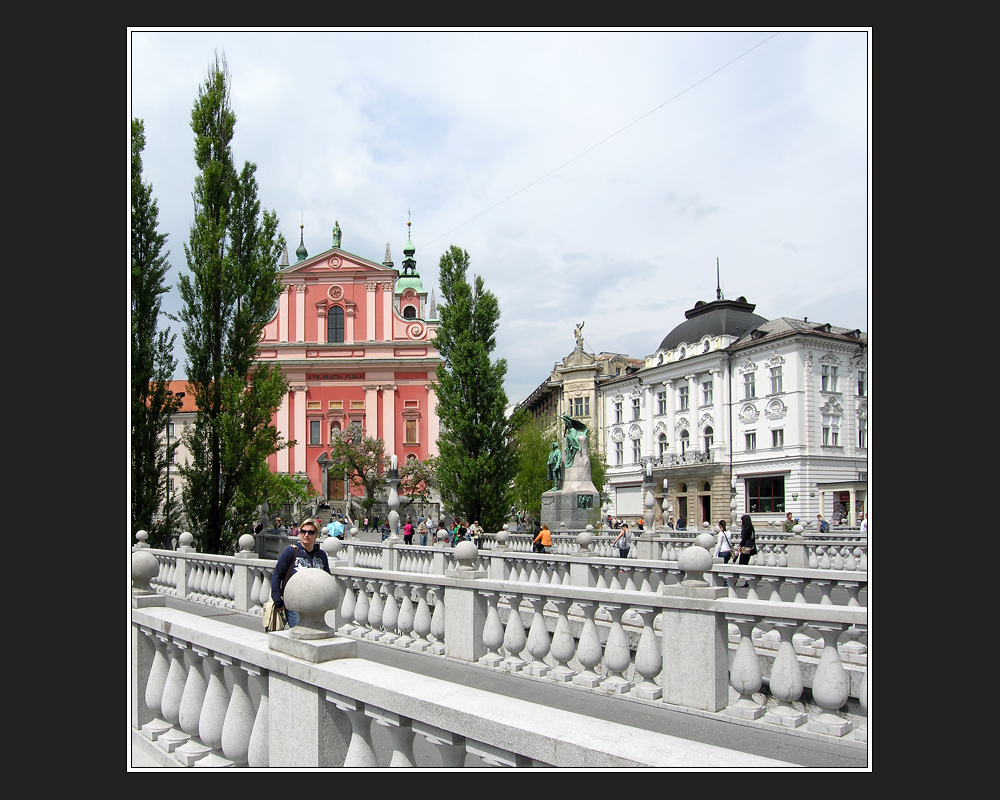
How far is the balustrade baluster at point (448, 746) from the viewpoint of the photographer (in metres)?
2.90

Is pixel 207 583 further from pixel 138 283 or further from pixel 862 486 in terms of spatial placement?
pixel 862 486

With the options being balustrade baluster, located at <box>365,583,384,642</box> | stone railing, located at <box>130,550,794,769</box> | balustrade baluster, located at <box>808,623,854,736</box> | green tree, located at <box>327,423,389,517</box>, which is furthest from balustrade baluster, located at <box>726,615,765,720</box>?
green tree, located at <box>327,423,389,517</box>

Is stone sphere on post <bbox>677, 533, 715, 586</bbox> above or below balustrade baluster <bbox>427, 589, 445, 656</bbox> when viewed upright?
above

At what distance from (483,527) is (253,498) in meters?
12.0

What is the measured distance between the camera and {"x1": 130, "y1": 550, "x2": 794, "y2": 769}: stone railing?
8.43 feet

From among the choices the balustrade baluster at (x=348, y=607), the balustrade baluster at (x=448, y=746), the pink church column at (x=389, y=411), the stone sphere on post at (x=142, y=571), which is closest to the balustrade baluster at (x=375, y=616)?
the balustrade baluster at (x=348, y=607)

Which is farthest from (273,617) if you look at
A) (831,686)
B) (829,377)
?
(829,377)

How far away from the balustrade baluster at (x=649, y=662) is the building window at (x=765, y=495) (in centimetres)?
4098

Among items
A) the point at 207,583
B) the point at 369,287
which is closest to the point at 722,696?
the point at 207,583

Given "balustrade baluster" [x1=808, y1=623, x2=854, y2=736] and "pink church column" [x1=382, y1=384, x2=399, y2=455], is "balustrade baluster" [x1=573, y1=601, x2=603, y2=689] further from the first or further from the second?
"pink church column" [x1=382, y1=384, x2=399, y2=455]

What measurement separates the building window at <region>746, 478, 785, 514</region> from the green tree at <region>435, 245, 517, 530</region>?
2137cm

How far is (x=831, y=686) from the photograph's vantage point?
16.9 ft

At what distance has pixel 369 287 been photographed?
5931cm

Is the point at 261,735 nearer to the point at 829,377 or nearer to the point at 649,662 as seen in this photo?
the point at 649,662
